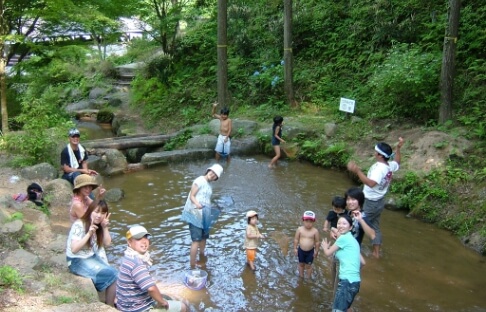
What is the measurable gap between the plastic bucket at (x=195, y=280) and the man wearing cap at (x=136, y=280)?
1.63 metres

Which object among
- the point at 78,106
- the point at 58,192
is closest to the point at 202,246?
the point at 58,192

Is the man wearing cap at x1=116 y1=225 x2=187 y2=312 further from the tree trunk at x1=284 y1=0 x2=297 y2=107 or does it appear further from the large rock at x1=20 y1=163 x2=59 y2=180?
the tree trunk at x1=284 y1=0 x2=297 y2=107

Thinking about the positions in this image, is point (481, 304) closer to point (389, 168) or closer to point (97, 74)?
point (389, 168)

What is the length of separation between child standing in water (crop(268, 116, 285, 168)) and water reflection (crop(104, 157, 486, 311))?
1.19 metres

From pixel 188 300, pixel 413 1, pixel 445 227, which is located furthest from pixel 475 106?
pixel 188 300

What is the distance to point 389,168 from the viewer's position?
22.5ft

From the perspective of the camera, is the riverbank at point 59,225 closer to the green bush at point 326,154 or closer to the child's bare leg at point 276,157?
the green bush at point 326,154

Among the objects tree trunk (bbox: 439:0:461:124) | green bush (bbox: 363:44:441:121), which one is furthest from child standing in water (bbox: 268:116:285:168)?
tree trunk (bbox: 439:0:461:124)

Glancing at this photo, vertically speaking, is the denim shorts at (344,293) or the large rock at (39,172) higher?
the large rock at (39,172)

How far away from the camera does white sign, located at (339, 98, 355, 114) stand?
42.8 ft

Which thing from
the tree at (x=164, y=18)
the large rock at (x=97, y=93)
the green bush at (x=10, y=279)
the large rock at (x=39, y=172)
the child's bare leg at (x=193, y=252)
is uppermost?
the tree at (x=164, y=18)

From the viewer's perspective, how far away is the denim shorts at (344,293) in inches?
199

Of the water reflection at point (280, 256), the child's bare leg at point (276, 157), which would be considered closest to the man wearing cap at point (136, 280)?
the water reflection at point (280, 256)

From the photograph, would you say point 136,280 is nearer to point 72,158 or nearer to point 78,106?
point 72,158
